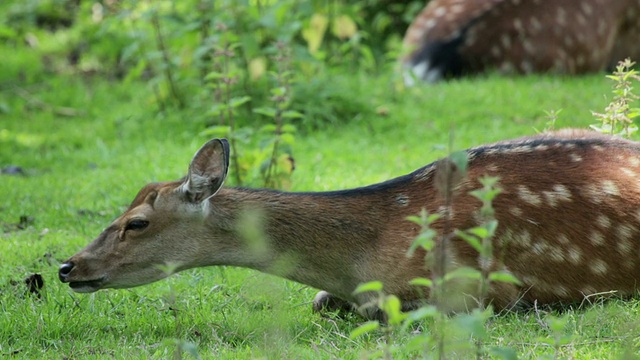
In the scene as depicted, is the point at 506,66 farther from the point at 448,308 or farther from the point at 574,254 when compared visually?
the point at 448,308

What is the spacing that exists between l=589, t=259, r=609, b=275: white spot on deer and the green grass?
0.18 m

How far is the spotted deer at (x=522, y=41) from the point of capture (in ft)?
35.3

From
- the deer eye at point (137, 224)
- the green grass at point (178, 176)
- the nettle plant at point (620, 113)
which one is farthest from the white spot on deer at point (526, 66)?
the deer eye at point (137, 224)

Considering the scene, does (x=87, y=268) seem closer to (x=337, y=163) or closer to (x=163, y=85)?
(x=337, y=163)

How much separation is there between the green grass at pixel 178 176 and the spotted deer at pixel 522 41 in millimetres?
258

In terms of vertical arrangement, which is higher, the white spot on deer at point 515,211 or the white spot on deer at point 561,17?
the white spot on deer at point 561,17

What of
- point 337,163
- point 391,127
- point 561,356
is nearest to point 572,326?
point 561,356

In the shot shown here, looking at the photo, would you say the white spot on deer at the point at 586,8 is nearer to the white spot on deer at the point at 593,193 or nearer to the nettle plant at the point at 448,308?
the white spot on deer at the point at 593,193

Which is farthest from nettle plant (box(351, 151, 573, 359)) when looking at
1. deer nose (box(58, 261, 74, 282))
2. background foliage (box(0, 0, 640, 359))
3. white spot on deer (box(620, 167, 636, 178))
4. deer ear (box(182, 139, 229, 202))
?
deer nose (box(58, 261, 74, 282))

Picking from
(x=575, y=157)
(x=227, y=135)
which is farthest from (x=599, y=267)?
(x=227, y=135)

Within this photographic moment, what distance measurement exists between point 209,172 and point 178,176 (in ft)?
9.62

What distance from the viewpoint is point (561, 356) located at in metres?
4.39

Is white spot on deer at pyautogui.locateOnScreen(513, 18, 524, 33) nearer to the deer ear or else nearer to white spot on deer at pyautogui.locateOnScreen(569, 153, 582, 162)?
white spot on deer at pyautogui.locateOnScreen(569, 153, 582, 162)

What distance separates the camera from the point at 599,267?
527cm
